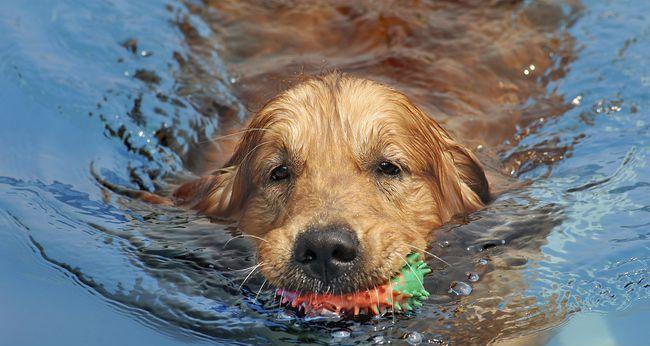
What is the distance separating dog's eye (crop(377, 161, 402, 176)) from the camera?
581 centimetres

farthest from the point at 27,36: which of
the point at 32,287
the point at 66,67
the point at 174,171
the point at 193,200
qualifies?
the point at 32,287

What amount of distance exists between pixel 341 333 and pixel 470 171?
1669mm

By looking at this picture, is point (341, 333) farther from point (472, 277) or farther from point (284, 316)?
point (472, 277)

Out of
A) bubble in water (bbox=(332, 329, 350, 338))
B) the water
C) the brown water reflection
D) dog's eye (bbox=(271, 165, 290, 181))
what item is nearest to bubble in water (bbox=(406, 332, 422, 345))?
the water

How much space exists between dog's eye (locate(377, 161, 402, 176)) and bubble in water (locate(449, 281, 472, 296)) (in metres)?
0.66

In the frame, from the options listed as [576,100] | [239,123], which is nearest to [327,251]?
[239,123]

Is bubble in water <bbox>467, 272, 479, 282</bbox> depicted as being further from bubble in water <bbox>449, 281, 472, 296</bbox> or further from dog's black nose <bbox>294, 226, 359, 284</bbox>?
dog's black nose <bbox>294, 226, 359, 284</bbox>

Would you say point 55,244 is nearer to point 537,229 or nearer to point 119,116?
point 119,116

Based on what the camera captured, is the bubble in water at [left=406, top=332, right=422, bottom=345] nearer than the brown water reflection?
Yes

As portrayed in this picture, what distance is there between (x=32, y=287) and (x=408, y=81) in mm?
3027

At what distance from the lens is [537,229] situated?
638 centimetres

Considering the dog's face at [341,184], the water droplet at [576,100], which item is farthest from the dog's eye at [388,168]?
the water droplet at [576,100]

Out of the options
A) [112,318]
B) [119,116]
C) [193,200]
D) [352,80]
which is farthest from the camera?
[119,116]

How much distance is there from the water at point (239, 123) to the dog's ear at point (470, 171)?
11 centimetres
